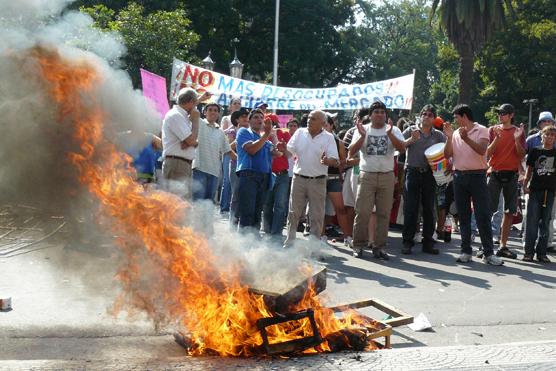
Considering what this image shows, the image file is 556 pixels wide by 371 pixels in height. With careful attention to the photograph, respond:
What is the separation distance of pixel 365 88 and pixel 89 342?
39.7ft

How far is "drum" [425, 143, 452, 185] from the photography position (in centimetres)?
926

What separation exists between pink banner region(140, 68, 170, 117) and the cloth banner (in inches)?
185

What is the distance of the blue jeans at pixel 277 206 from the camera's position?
9312 mm

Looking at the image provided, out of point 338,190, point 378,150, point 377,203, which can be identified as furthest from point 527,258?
point 338,190

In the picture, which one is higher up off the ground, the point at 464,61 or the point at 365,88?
the point at 464,61

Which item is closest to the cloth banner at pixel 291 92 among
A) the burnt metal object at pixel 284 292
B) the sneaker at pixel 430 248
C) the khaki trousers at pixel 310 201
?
the sneaker at pixel 430 248

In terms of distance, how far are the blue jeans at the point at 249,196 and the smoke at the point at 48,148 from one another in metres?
3.06

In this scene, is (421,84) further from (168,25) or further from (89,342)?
(89,342)

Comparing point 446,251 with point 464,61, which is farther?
point 464,61

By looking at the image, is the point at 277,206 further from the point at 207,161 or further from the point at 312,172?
the point at 207,161

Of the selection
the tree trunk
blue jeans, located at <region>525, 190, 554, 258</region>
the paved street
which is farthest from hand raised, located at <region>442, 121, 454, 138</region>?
the tree trunk

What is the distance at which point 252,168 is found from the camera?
844 centimetres

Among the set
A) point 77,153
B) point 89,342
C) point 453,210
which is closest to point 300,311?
point 89,342

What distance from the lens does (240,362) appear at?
436cm
